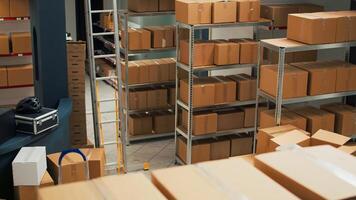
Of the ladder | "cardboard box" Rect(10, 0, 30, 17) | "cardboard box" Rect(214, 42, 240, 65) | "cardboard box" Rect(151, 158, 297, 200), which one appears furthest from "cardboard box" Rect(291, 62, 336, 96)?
"cardboard box" Rect(10, 0, 30, 17)

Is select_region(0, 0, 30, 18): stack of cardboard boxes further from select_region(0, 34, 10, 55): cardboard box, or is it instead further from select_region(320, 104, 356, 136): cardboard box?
select_region(320, 104, 356, 136): cardboard box

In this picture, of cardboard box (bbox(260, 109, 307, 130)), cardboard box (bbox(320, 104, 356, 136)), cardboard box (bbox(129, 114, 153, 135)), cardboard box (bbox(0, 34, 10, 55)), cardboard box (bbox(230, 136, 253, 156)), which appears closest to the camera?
cardboard box (bbox(260, 109, 307, 130))

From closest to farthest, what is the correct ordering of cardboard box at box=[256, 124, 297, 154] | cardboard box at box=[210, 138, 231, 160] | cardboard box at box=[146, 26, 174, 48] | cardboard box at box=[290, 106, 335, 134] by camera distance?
cardboard box at box=[256, 124, 297, 154], cardboard box at box=[290, 106, 335, 134], cardboard box at box=[210, 138, 231, 160], cardboard box at box=[146, 26, 174, 48]

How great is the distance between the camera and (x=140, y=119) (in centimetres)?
795

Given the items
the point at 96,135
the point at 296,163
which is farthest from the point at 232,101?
the point at 296,163

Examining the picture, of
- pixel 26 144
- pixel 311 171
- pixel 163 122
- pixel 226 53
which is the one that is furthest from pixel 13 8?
pixel 311 171

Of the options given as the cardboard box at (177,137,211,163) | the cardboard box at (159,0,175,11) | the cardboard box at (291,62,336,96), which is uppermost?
the cardboard box at (159,0,175,11)

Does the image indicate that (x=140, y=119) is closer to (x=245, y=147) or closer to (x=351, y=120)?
(x=245, y=147)

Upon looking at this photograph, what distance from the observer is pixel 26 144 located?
17.0 ft

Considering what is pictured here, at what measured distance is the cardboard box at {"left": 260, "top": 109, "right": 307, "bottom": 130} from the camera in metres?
5.59

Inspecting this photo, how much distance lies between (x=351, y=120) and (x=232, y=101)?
1657mm

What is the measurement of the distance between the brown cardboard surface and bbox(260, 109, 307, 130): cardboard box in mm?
1167

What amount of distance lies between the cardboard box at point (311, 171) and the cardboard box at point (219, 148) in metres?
4.17

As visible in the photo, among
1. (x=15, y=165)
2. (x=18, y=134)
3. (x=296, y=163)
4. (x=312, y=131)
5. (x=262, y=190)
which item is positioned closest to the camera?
(x=262, y=190)
